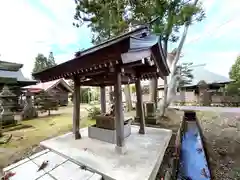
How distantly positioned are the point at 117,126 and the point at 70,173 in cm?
131

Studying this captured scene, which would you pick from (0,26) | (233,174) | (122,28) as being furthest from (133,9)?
(233,174)

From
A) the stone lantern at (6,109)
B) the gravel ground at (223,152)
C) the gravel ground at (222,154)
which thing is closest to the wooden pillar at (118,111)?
the gravel ground at (222,154)

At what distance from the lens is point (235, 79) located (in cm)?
1711

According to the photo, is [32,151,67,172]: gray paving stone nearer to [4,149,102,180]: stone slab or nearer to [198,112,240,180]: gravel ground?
[4,149,102,180]: stone slab

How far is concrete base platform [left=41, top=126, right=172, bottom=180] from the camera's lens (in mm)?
2521

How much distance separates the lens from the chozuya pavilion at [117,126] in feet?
8.08

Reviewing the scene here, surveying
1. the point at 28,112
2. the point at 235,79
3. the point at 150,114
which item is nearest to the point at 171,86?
the point at 150,114

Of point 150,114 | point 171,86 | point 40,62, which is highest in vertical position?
point 40,62

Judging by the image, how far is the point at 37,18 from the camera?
8039mm

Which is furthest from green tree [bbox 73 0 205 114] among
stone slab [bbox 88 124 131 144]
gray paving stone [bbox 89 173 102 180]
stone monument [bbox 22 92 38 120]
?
stone monument [bbox 22 92 38 120]

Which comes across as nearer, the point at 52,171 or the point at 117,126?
the point at 52,171

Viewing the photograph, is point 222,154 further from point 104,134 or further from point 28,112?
point 28,112

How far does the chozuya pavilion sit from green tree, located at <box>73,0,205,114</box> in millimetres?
3605

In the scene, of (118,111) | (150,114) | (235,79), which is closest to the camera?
(118,111)
